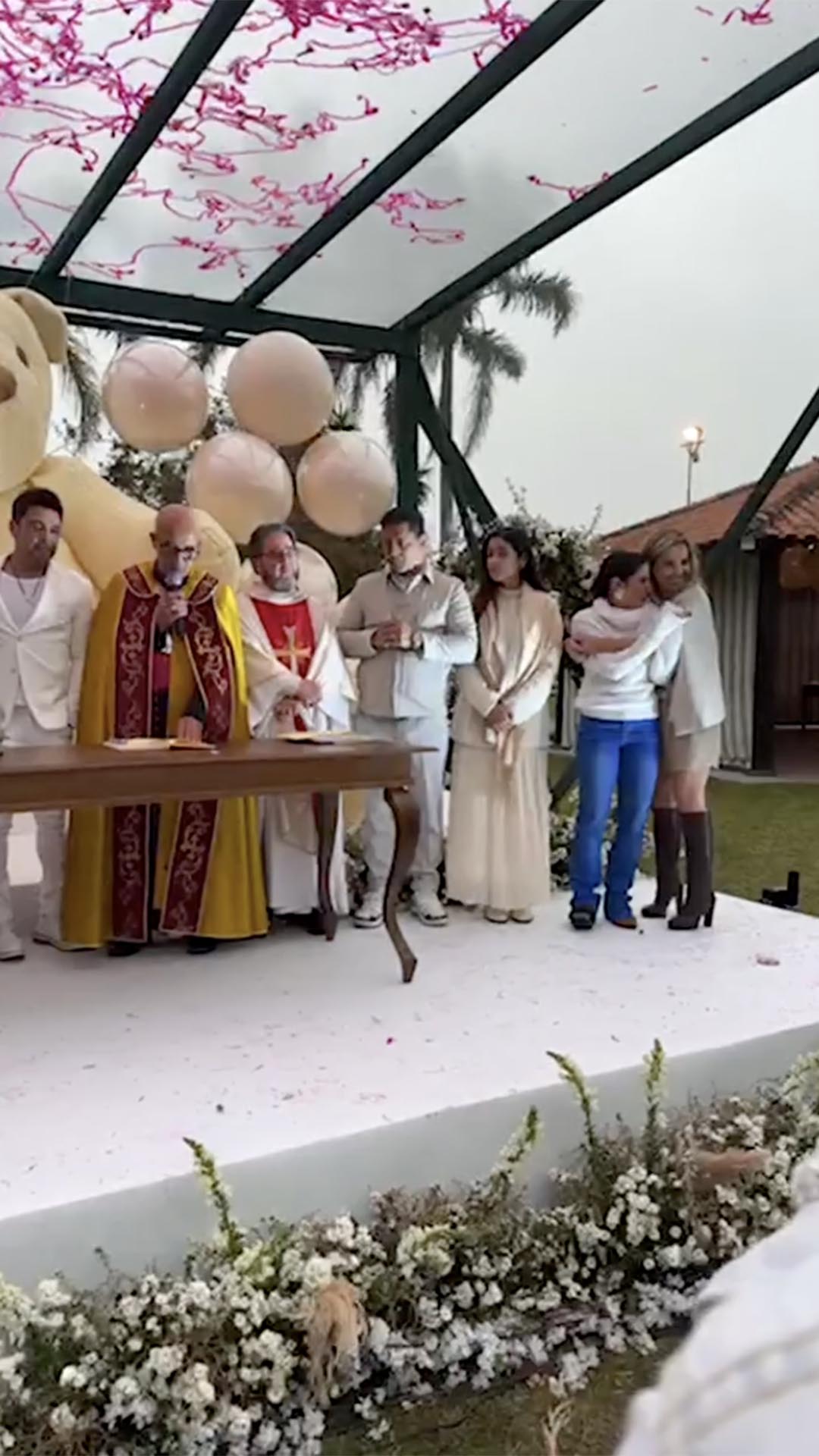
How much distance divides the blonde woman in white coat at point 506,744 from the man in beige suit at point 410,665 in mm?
101

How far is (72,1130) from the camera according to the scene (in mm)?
2652

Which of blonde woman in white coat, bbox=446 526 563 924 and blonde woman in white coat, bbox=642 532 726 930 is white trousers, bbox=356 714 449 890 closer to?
blonde woman in white coat, bbox=446 526 563 924

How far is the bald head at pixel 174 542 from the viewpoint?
3.93m

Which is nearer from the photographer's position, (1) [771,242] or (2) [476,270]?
(2) [476,270]

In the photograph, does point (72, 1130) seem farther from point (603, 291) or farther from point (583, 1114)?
point (603, 291)

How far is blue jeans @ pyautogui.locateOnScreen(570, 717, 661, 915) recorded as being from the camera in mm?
4371

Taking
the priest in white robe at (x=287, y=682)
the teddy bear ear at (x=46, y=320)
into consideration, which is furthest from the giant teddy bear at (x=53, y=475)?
the priest in white robe at (x=287, y=682)

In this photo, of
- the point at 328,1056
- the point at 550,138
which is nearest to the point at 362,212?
the point at 550,138

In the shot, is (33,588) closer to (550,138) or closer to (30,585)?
(30,585)

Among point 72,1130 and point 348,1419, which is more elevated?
point 72,1130

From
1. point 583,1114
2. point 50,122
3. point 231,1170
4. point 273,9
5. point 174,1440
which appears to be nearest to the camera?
point 174,1440

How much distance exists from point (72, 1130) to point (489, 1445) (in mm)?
1084

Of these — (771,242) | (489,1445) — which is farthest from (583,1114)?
(771,242)

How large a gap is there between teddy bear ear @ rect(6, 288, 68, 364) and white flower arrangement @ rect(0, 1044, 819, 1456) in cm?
347
